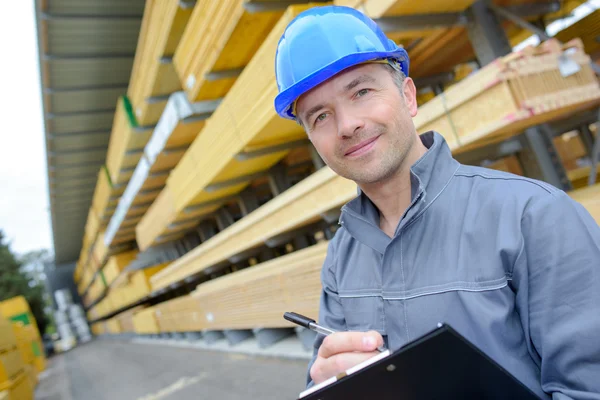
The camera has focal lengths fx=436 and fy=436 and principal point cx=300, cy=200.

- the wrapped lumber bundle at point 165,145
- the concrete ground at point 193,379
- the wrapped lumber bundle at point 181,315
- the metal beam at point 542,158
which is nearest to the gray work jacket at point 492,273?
the metal beam at point 542,158

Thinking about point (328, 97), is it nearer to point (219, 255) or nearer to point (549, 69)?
point (549, 69)

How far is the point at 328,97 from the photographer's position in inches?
51.5

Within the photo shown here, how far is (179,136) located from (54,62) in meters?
4.27

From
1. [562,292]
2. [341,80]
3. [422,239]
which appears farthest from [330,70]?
[562,292]

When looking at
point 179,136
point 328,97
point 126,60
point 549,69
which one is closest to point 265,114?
point 549,69

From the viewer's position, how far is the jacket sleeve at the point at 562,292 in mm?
885

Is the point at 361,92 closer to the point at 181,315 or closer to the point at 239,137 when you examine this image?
the point at 239,137

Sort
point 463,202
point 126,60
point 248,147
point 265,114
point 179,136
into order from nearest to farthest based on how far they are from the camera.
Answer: point 463,202, point 265,114, point 248,147, point 179,136, point 126,60

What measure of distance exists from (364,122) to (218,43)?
4.00m

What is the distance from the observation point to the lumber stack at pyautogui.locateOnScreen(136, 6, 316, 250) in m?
4.11

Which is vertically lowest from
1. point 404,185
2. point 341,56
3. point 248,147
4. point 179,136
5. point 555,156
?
point 555,156

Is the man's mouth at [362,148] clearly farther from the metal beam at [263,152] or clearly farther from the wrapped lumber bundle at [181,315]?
the wrapped lumber bundle at [181,315]

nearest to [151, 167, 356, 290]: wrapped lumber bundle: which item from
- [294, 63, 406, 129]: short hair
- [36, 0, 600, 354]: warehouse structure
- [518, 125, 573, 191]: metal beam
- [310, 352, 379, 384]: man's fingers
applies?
[36, 0, 600, 354]: warehouse structure

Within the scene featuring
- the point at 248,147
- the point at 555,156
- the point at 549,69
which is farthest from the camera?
the point at 248,147
